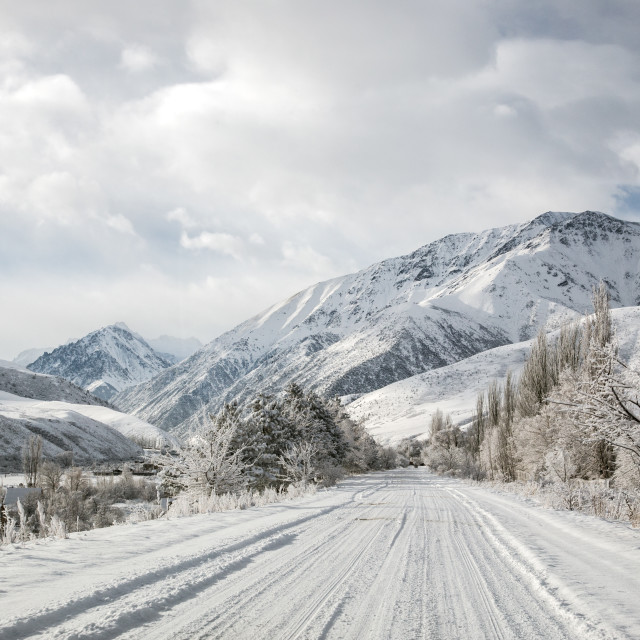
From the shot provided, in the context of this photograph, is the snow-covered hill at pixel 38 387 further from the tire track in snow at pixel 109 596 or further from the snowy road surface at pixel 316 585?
the tire track in snow at pixel 109 596

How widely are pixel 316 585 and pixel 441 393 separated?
163087 millimetres

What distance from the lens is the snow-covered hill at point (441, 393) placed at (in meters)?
135

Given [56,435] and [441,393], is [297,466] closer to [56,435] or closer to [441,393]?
[56,435]

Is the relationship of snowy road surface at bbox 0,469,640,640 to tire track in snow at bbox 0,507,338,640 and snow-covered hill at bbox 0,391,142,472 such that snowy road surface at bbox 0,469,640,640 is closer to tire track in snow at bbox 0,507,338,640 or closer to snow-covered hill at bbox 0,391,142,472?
tire track in snow at bbox 0,507,338,640

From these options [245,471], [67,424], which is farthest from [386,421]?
[245,471]

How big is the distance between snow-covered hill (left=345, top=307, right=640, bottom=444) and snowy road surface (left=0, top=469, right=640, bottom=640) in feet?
388

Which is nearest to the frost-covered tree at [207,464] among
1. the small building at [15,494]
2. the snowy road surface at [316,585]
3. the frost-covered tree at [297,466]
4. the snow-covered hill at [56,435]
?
the frost-covered tree at [297,466]

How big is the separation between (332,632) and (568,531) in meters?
8.51

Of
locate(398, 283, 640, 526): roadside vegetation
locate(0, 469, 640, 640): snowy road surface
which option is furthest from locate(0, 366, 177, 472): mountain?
locate(0, 469, 640, 640): snowy road surface

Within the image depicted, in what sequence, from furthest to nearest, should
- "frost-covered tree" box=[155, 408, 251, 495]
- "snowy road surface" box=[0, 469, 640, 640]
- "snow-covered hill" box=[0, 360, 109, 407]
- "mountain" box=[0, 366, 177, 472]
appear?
1. "snow-covered hill" box=[0, 360, 109, 407]
2. "mountain" box=[0, 366, 177, 472]
3. "frost-covered tree" box=[155, 408, 251, 495]
4. "snowy road surface" box=[0, 469, 640, 640]

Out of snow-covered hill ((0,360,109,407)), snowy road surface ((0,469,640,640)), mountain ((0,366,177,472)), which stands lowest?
mountain ((0,366,177,472))

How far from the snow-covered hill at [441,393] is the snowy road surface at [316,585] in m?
118

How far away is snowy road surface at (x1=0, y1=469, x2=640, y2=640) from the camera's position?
426 cm

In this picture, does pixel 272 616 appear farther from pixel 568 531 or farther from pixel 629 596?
pixel 568 531
